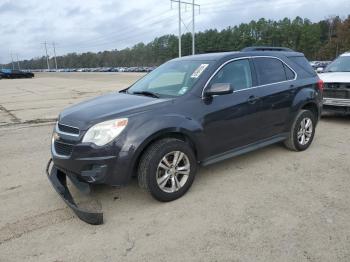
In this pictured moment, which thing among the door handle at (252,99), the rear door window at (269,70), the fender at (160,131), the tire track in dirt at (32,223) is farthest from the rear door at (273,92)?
the tire track in dirt at (32,223)

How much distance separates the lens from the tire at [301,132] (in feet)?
18.6

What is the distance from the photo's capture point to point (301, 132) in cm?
583

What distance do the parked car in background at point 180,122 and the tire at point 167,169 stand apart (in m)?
0.01

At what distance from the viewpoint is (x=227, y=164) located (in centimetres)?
531

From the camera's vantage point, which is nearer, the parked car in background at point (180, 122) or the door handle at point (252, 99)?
the parked car in background at point (180, 122)

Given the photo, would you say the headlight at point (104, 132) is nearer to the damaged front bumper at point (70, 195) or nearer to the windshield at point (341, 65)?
the damaged front bumper at point (70, 195)

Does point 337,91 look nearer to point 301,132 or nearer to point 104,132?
point 301,132

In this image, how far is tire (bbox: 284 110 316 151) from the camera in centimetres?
568

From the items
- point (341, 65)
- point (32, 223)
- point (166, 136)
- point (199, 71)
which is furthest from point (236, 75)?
point (341, 65)

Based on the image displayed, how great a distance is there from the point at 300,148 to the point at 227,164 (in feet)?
4.80

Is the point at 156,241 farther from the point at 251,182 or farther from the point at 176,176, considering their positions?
the point at 251,182

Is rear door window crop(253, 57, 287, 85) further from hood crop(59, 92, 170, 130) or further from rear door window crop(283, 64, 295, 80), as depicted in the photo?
hood crop(59, 92, 170, 130)

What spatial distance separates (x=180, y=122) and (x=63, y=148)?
1391 mm

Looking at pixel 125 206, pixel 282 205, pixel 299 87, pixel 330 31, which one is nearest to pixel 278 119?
pixel 299 87
